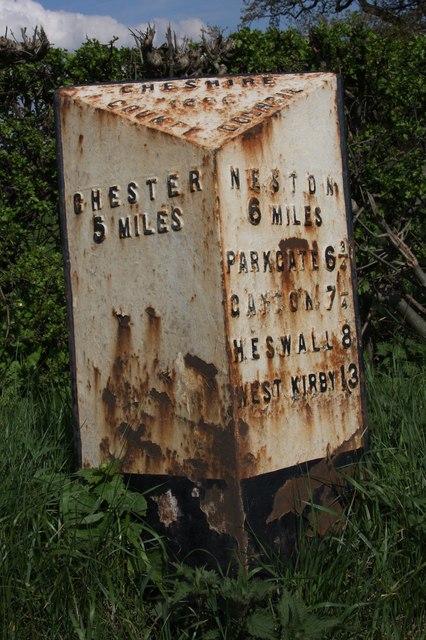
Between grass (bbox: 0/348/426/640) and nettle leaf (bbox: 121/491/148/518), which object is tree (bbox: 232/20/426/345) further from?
nettle leaf (bbox: 121/491/148/518)

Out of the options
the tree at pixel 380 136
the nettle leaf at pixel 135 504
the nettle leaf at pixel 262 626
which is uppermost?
the tree at pixel 380 136

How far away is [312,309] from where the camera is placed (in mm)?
2707

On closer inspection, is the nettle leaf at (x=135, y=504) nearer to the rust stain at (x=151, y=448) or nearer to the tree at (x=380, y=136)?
the rust stain at (x=151, y=448)

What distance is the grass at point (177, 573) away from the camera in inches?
89.4

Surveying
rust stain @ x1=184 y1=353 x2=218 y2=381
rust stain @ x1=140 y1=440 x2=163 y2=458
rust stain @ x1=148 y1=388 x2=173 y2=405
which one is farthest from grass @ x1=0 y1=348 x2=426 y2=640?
rust stain @ x1=184 y1=353 x2=218 y2=381

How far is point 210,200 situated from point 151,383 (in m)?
0.58

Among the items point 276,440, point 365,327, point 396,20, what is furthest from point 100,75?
point 396,20

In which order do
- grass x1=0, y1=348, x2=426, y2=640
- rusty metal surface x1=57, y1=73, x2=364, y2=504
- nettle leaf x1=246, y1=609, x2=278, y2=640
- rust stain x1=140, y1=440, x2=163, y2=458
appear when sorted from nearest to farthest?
nettle leaf x1=246, y1=609, x2=278, y2=640, grass x1=0, y1=348, x2=426, y2=640, rusty metal surface x1=57, y1=73, x2=364, y2=504, rust stain x1=140, y1=440, x2=163, y2=458

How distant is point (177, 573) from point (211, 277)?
84 cm

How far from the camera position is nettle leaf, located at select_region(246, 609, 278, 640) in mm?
2160

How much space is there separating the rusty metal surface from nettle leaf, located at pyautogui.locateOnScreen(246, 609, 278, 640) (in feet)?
0.99

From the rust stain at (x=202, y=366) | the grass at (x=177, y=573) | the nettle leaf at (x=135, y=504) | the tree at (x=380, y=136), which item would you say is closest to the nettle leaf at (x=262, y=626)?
the grass at (x=177, y=573)

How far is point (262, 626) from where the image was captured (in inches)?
85.7

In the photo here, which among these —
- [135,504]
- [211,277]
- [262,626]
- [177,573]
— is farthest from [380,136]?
[262,626]
